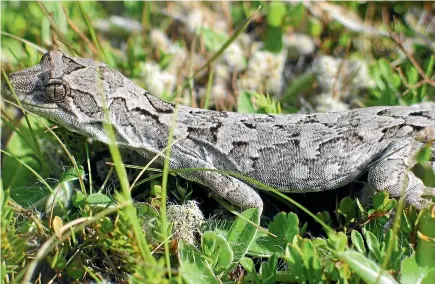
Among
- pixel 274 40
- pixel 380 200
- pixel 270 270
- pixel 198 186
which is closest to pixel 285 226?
pixel 270 270

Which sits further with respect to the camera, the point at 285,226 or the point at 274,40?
the point at 274,40

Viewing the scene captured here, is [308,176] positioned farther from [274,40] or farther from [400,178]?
[274,40]

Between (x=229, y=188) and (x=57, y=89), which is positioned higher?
(x=57, y=89)

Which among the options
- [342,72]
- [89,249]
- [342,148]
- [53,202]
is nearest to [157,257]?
[89,249]

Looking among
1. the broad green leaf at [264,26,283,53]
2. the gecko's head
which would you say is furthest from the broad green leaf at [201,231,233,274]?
the broad green leaf at [264,26,283,53]

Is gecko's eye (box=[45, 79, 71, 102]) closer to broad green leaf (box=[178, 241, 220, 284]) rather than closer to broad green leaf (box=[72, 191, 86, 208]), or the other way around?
broad green leaf (box=[72, 191, 86, 208])

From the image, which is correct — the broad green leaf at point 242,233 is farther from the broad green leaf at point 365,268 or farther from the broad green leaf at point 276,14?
the broad green leaf at point 276,14

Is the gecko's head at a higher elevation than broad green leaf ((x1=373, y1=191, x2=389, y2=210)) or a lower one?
higher
